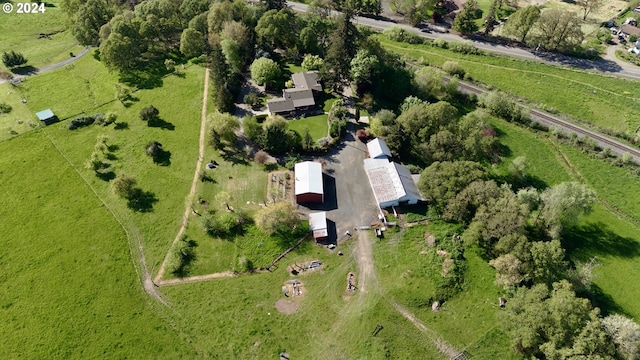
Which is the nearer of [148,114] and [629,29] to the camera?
[148,114]

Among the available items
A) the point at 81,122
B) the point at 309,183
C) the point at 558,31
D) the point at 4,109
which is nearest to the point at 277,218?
the point at 309,183

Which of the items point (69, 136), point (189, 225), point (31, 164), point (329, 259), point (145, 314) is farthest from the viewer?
point (69, 136)

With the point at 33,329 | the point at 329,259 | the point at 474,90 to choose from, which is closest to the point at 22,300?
the point at 33,329

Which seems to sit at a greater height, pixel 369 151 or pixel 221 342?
pixel 369 151

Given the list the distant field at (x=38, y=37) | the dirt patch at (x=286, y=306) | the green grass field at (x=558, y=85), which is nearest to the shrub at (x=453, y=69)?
the green grass field at (x=558, y=85)

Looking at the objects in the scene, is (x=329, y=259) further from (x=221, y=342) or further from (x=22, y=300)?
(x=22, y=300)

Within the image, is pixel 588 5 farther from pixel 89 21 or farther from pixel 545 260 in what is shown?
pixel 89 21
